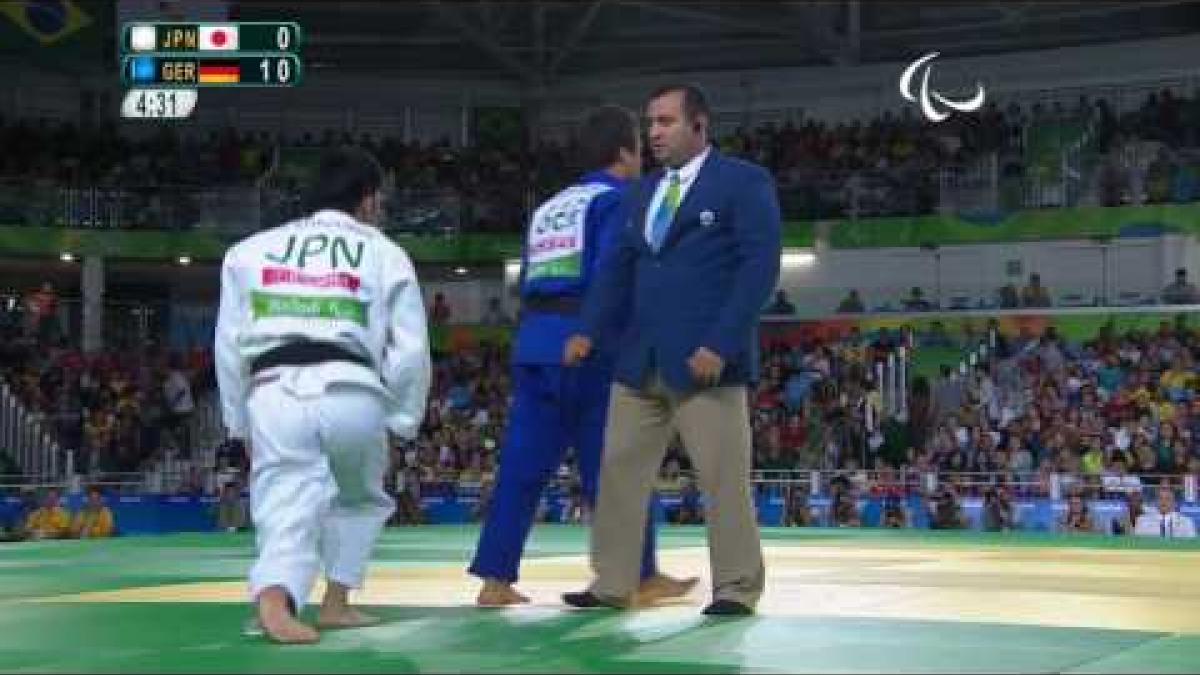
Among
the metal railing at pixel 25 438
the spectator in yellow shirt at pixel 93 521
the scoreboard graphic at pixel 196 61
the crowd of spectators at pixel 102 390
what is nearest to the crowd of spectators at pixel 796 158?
the crowd of spectators at pixel 102 390

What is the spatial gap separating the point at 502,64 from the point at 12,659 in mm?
33067

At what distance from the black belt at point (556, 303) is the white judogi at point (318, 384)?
4.18 ft

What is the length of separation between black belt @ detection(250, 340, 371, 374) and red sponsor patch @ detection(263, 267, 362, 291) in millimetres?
192

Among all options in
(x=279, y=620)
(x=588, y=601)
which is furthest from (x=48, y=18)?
(x=279, y=620)

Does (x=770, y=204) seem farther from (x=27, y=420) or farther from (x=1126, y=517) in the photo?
(x=27, y=420)

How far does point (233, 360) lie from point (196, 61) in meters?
11.5

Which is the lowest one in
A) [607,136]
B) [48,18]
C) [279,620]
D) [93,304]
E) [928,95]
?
[279,620]

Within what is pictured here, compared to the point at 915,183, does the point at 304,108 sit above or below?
above

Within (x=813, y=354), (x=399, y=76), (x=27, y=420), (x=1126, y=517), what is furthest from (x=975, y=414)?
(x=399, y=76)

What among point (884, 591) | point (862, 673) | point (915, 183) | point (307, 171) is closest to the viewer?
point (862, 673)

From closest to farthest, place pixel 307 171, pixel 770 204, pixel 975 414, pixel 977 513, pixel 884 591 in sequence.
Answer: pixel 770 204, pixel 884 591, pixel 977 513, pixel 975 414, pixel 307 171

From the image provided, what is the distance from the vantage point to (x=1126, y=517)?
18.2 m

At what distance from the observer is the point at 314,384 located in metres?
5.38

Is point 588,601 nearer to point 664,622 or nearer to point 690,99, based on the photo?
point 664,622
